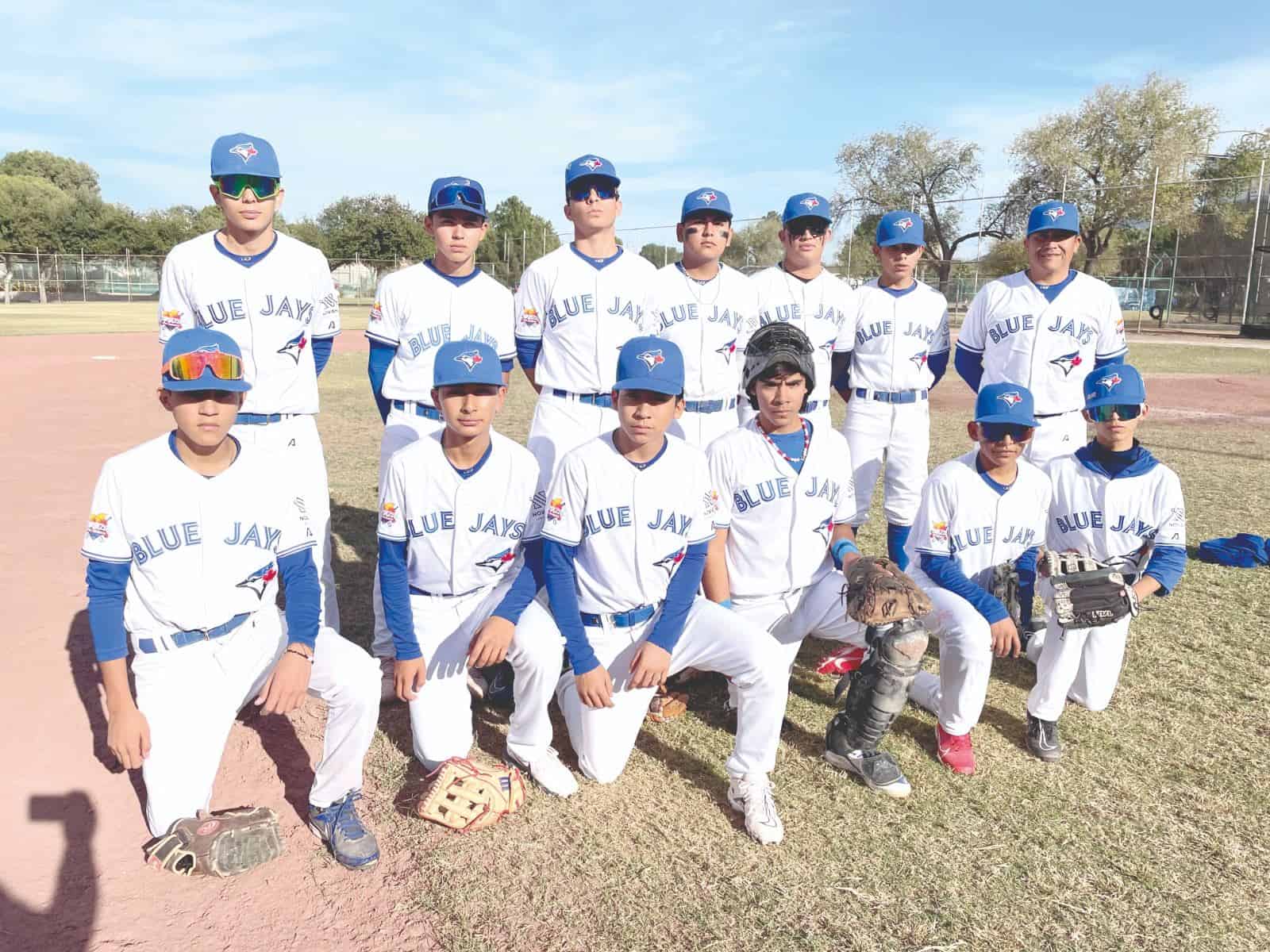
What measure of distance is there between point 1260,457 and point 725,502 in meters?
8.98

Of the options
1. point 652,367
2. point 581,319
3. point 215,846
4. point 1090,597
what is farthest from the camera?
point 581,319

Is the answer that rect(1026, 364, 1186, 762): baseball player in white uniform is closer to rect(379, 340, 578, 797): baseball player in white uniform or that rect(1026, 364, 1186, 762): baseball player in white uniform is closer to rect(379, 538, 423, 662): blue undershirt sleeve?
rect(379, 340, 578, 797): baseball player in white uniform

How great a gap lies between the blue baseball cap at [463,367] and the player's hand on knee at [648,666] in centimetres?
121

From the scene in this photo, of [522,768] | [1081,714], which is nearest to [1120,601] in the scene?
[1081,714]

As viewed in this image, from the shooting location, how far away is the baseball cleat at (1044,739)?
365 centimetres

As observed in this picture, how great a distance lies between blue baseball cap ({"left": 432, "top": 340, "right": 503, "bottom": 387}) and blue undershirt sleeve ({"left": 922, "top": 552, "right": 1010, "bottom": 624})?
2120 mm

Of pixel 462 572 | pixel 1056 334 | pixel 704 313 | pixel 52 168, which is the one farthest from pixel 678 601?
pixel 52 168

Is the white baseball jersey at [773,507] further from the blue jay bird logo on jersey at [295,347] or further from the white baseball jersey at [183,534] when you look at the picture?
the blue jay bird logo on jersey at [295,347]

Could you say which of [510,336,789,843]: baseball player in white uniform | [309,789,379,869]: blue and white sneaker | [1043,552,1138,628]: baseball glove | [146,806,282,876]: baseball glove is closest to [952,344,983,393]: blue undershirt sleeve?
[1043,552,1138,628]: baseball glove

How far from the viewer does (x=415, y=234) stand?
162 ft

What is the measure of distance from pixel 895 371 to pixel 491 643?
3.24 meters

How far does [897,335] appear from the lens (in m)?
5.28

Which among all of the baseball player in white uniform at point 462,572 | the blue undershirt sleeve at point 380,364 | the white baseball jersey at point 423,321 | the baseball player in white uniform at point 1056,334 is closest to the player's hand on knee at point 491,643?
the baseball player in white uniform at point 462,572

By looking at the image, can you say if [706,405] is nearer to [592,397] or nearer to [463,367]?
[592,397]
